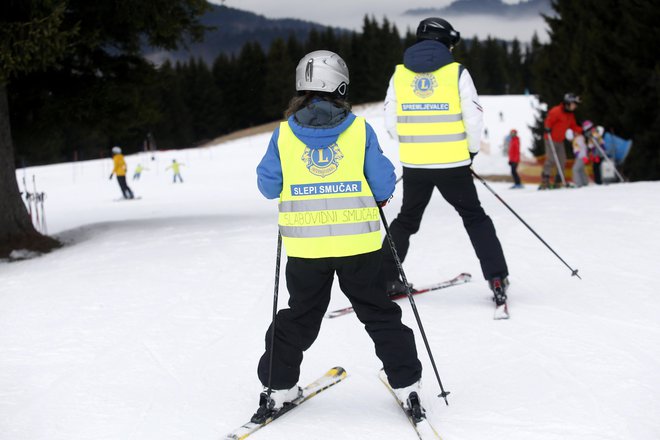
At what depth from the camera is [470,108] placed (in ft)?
16.3

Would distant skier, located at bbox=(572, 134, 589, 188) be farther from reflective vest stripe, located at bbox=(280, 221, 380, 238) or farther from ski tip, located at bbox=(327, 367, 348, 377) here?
reflective vest stripe, located at bbox=(280, 221, 380, 238)

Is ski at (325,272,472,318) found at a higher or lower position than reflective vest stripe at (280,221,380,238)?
lower

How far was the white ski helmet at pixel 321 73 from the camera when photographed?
10.9 ft

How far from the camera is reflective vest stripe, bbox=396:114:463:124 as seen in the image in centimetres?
509

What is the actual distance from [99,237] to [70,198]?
51.0 feet

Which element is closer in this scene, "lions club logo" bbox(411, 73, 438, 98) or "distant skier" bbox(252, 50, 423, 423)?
"distant skier" bbox(252, 50, 423, 423)

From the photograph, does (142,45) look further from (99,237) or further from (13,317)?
(13,317)

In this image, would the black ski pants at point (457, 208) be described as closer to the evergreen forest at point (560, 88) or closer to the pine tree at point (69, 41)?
the pine tree at point (69, 41)

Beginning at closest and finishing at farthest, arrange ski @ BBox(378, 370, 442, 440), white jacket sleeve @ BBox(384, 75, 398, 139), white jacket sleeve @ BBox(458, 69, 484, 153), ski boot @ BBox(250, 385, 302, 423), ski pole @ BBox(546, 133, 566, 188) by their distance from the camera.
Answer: ski @ BBox(378, 370, 442, 440), ski boot @ BBox(250, 385, 302, 423), white jacket sleeve @ BBox(458, 69, 484, 153), white jacket sleeve @ BBox(384, 75, 398, 139), ski pole @ BBox(546, 133, 566, 188)

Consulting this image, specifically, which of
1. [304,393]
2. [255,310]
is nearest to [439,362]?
[304,393]

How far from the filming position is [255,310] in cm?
568

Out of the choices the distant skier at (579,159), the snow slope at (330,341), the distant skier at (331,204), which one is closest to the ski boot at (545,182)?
the distant skier at (579,159)

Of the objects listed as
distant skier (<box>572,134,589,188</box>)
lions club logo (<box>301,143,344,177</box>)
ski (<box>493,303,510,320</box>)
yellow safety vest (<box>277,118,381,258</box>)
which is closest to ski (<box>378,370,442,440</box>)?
yellow safety vest (<box>277,118,381,258</box>)

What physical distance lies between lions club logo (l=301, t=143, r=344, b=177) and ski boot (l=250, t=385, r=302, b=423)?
1.14 m
